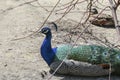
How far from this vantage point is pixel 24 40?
5.07 m

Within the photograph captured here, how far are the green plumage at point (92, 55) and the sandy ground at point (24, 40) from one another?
0.82ft

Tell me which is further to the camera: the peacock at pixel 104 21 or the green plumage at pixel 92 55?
the peacock at pixel 104 21

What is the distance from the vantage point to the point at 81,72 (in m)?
4.07

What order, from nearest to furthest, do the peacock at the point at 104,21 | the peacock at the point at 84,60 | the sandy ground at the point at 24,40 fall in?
the peacock at the point at 84,60 → the sandy ground at the point at 24,40 → the peacock at the point at 104,21

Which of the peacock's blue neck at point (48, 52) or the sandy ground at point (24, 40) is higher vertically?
the peacock's blue neck at point (48, 52)

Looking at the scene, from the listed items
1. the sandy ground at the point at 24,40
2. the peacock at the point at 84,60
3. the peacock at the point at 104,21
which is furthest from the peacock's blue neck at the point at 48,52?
the peacock at the point at 104,21

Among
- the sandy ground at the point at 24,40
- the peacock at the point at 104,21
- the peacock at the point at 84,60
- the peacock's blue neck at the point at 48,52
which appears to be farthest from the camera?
the peacock at the point at 104,21

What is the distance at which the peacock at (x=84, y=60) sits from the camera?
3.99 meters

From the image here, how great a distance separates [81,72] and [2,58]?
108 centimetres

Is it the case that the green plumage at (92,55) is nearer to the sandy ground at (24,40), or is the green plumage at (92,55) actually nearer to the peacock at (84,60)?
the peacock at (84,60)

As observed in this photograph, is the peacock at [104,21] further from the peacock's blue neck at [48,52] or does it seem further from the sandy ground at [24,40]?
the peacock's blue neck at [48,52]

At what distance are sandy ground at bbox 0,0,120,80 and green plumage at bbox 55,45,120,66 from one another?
251mm

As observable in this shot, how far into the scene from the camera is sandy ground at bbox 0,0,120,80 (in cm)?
422

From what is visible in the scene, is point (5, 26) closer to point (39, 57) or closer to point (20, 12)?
point (20, 12)
